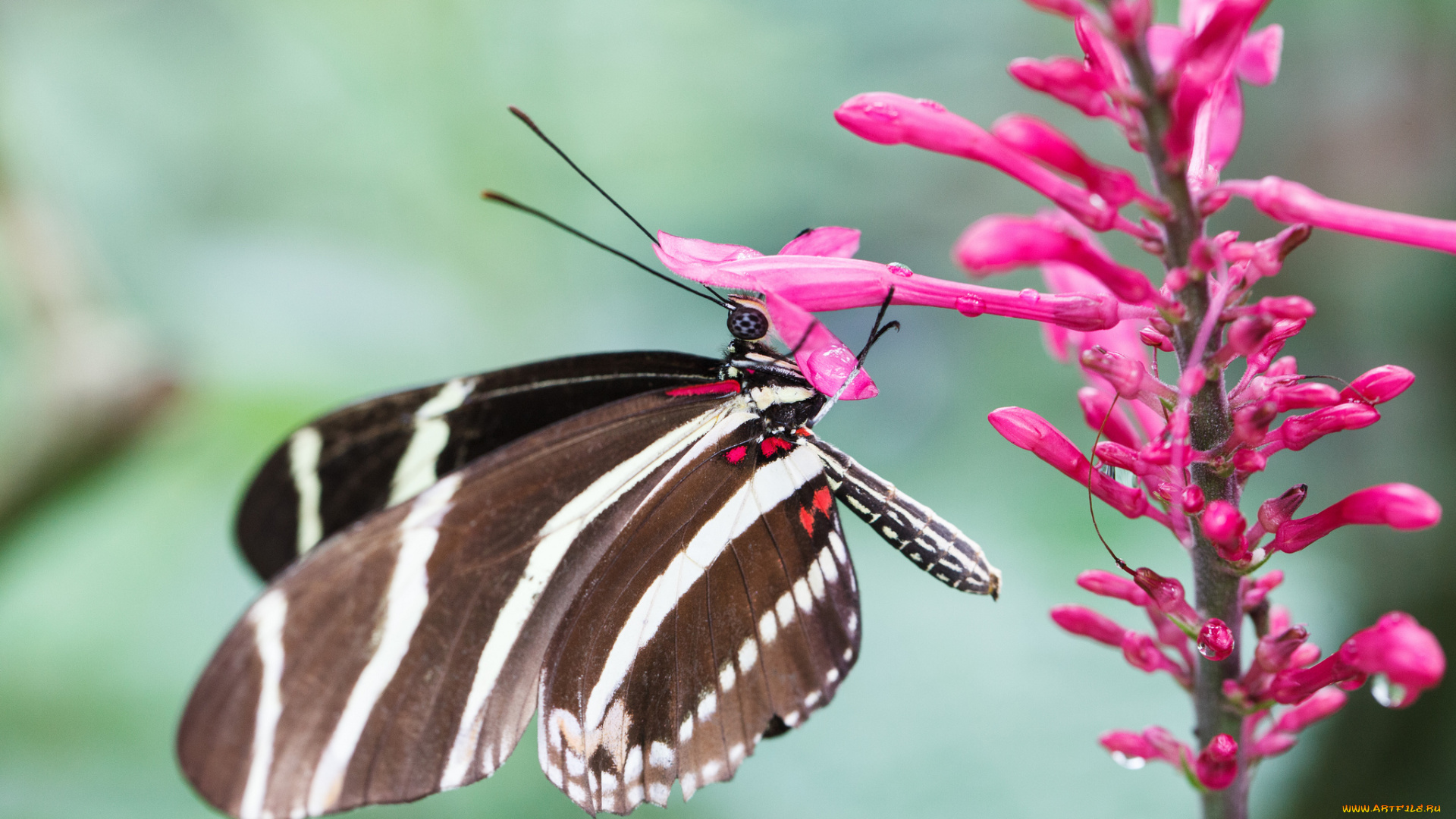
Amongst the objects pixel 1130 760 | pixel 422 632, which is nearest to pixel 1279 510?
pixel 1130 760

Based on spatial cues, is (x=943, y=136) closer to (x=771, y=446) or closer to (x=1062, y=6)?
(x=1062, y=6)

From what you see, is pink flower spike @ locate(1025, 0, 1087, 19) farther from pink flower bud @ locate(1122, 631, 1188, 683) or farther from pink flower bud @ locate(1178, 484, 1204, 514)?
pink flower bud @ locate(1122, 631, 1188, 683)

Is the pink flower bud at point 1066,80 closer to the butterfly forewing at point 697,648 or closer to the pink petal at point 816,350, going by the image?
the pink petal at point 816,350

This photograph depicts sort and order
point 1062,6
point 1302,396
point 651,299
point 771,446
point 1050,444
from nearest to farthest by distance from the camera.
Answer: point 1062,6
point 1302,396
point 1050,444
point 771,446
point 651,299

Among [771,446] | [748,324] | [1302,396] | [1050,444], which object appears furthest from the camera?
[771,446]

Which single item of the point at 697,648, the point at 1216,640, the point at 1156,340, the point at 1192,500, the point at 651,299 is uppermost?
the point at 651,299

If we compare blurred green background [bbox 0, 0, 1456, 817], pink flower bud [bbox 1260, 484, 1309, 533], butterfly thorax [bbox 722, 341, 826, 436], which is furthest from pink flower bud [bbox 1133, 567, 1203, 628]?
blurred green background [bbox 0, 0, 1456, 817]

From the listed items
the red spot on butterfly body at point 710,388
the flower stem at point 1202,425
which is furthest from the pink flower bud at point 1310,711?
the red spot on butterfly body at point 710,388
